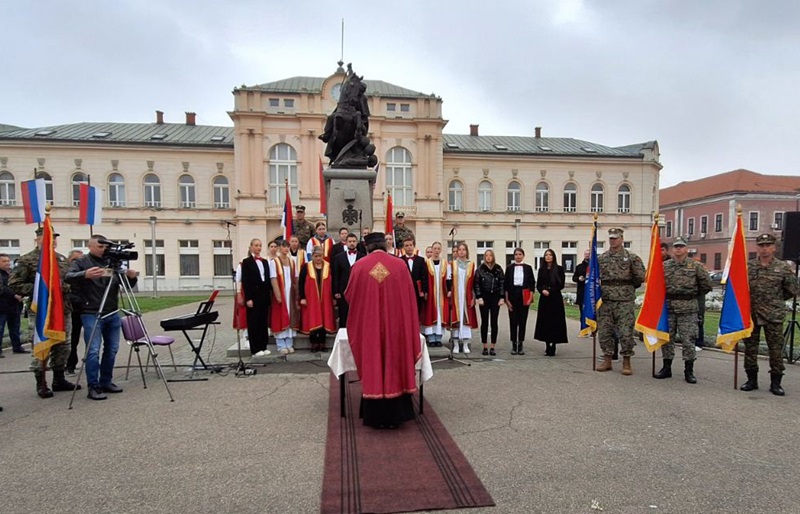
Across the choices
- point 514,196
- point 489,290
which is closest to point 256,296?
point 489,290

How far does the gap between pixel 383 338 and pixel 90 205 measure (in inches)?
217

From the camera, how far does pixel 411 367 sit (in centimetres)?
450

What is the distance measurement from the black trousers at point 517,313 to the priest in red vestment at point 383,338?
13.7ft

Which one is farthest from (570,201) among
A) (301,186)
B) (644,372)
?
(644,372)

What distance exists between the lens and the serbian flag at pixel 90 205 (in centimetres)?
687

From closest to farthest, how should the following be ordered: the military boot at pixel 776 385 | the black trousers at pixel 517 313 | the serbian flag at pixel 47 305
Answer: the serbian flag at pixel 47 305
the military boot at pixel 776 385
the black trousers at pixel 517 313

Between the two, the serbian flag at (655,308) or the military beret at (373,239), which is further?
the serbian flag at (655,308)

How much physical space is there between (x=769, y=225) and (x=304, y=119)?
161 ft

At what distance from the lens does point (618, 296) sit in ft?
22.3

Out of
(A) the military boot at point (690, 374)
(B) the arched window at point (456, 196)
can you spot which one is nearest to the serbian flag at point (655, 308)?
(A) the military boot at point (690, 374)

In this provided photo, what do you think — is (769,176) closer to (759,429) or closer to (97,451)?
(759,429)

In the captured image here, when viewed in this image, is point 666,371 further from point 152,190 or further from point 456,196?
point 152,190

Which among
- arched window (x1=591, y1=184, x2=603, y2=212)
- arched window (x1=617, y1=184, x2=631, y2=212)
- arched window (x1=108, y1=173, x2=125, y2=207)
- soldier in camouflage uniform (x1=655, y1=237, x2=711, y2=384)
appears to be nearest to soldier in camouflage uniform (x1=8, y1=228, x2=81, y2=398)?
soldier in camouflage uniform (x1=655, y1=237, x2=711, y2=384)

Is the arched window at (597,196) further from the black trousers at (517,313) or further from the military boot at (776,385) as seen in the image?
the military boot at (776,385)
